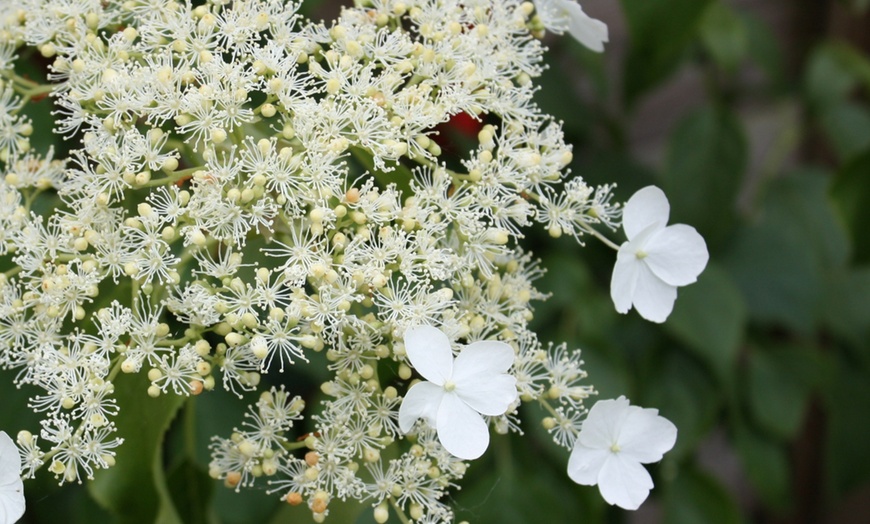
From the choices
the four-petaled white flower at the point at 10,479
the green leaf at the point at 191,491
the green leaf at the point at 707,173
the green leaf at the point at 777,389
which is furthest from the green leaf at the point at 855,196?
the four-petaled white flower at the point at 10,479

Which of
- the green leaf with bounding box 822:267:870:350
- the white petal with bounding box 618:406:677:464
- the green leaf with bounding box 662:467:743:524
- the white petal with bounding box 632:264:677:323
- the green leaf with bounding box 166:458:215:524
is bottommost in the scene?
the green leaf with bounding box 662:467:743:524

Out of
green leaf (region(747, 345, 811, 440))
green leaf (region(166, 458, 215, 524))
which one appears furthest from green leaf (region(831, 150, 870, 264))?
green leaf (region(166, 458, 215, 524))

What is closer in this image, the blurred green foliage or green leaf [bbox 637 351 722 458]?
the blurred green foliage

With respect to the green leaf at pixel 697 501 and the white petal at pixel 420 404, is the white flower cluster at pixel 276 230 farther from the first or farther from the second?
the green leaf at pixel 697 501

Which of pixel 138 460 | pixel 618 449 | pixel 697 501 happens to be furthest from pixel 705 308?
pixel 138 460

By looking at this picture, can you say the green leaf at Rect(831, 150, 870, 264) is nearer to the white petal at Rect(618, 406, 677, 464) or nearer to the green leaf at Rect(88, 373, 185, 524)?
the white petal at Rect(618, 406, 677, 464)

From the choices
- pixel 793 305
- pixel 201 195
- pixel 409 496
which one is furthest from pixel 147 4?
pixel 793 305

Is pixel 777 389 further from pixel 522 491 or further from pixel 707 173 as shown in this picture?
pixel 522 491
